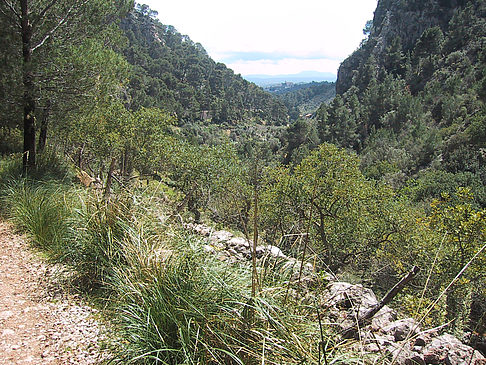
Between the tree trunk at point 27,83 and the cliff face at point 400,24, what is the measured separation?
76206 mm

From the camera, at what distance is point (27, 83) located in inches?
256

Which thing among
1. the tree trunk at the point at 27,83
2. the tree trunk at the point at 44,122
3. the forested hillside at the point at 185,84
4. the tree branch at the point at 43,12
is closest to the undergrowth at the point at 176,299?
the tree trunk at the point at 27,83

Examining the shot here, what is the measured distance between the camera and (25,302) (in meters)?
3.18

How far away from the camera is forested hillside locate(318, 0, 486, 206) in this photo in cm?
Answer: 3009

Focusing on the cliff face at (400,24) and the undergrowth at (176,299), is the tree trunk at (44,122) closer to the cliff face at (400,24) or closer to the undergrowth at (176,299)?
the undergrowth at (176,299)

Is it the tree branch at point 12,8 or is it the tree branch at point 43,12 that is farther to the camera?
the tree branch at point 43,12

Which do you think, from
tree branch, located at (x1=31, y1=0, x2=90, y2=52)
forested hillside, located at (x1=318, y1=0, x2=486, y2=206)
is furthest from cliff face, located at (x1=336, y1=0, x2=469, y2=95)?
tree branch, located at (x1=31, y1=0, x2=90, y2=52)

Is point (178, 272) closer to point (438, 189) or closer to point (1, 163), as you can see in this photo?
point (1, 163)

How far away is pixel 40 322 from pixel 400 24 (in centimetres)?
8875

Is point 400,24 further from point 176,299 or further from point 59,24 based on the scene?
point 176,299

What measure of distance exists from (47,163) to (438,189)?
27827 mm

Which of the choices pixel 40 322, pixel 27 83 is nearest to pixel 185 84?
pixel 27 83

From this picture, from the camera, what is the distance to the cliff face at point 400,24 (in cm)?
6450

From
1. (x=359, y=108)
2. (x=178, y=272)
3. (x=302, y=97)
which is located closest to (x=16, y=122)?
(x=178, y=272)
